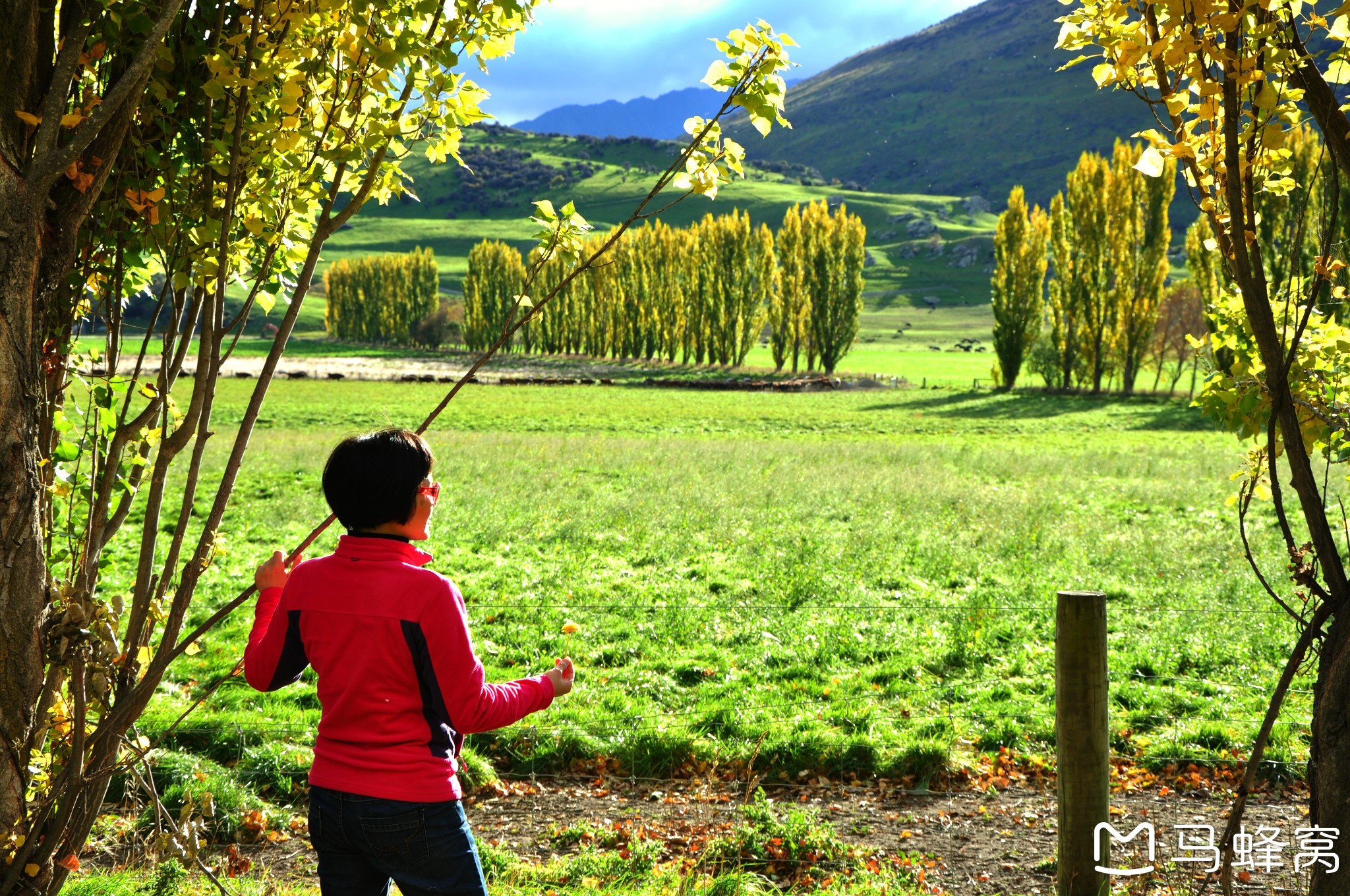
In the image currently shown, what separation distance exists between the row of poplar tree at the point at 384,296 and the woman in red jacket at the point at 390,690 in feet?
340

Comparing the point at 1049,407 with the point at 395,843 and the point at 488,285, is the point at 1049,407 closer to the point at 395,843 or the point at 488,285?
the point at 395,843

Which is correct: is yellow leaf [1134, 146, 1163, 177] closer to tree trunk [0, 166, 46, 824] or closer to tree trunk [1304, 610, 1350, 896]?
tree trunk [1304, 610, 1350, 896]

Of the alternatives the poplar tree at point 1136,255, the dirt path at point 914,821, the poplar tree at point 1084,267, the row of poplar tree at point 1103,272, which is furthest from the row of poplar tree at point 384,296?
the dirt path at point 914,821

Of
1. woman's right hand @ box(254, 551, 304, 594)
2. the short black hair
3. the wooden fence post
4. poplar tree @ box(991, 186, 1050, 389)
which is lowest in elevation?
the wooden fence post

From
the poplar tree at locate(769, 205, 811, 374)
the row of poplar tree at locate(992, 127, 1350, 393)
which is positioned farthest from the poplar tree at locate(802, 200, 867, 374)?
the row of poplar tree at locate(992, 127, 1350, 393)

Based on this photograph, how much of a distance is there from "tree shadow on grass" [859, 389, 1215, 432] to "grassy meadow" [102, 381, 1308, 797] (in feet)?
36.8

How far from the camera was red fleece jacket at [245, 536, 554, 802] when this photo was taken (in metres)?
2.20

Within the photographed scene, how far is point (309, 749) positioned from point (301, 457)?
49.0ft

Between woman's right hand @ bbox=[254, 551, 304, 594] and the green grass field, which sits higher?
woman's right hand @ bbox=[254, 551, 304, 594]

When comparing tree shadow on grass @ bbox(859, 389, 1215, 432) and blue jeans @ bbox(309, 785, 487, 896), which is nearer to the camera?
blue jeans @ bbox(309, 785, 487, 896)

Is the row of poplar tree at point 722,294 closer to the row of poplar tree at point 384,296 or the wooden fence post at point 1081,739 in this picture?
the row of poplar tree at point 384,296

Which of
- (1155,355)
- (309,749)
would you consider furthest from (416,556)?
(1155,355)

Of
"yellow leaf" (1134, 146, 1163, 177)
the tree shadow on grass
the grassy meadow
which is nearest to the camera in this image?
"yellow leaf" (1134, 146, 1163, 177)

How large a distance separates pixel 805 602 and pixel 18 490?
7703 millimetres
